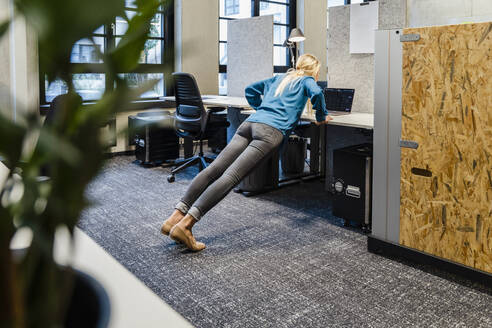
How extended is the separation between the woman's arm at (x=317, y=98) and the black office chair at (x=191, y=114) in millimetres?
1106

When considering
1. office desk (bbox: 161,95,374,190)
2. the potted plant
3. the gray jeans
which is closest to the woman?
the gray jeans

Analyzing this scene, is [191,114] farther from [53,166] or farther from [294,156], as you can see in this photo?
[53,166]

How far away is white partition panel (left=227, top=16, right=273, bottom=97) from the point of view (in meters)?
3.69

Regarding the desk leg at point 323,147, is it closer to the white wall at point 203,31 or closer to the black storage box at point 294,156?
the black storage box at point 294,156

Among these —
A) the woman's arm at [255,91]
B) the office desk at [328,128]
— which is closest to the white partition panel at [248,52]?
the office desk at [328,128]

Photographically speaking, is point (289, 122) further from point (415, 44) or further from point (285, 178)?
point (285, 178)

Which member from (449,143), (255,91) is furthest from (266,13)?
(449,143)

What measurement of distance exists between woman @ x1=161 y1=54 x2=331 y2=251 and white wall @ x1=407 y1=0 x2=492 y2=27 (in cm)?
58

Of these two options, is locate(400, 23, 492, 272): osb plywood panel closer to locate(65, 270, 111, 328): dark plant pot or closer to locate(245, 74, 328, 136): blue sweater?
locate(245, 74, 328, 136): blue sweater

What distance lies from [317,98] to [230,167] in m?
0.59

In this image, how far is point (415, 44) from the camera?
1828 mm

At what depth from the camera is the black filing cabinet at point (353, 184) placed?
2.33 metres

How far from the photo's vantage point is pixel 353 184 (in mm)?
2387

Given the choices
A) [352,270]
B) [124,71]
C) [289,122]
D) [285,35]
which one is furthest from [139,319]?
[285,35]
